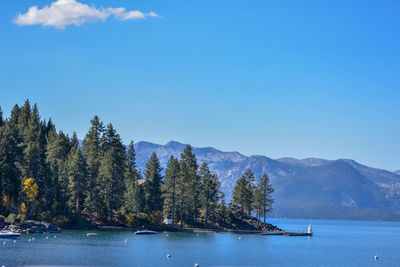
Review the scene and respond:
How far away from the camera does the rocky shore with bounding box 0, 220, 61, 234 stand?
382 feet

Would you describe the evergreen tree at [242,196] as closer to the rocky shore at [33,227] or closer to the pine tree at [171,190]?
the pine tree at [171,190]

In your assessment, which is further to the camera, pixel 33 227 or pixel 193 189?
pixel 193 189

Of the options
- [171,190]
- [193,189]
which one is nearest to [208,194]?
[193,189]

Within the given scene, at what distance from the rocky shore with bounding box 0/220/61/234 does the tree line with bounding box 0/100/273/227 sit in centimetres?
243

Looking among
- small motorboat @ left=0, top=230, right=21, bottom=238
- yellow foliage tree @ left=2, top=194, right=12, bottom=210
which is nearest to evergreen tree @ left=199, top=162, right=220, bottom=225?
yellow foliage tree @ left=2, top=194, right=12, bottom=210

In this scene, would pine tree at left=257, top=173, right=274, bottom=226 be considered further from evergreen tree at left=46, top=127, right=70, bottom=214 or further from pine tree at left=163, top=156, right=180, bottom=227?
evergreen tree at left=46, top=127, right=70, bottom=214

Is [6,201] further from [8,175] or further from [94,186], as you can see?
[94,186]

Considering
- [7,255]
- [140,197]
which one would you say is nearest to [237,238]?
[140,197]

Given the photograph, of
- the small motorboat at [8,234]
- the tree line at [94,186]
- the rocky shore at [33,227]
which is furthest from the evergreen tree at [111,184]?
the small motorboat at [8,234]

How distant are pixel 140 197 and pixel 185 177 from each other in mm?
16185

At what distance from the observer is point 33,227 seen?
11912 cm

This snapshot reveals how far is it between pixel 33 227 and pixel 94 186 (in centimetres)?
2411

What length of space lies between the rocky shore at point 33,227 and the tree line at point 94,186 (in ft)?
7.98

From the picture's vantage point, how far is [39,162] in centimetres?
13138
